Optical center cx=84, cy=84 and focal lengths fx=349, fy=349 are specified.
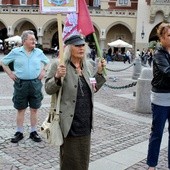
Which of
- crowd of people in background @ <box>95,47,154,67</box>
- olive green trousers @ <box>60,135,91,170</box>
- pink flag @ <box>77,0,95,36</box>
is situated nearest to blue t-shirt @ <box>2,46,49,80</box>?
pink flag @ <box>77,0,95,36</box>

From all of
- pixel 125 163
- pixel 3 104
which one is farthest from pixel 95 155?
pixel 3 104

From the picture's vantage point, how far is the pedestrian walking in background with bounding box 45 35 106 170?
3537mm

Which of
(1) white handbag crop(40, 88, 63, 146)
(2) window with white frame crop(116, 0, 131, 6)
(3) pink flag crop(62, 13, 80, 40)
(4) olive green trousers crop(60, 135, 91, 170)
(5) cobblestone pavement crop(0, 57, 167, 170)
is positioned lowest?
(5) cobblestone pavement crop(0, 57, 167, 170)

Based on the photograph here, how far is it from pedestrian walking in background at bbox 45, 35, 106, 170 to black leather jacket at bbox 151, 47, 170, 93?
3.54ft

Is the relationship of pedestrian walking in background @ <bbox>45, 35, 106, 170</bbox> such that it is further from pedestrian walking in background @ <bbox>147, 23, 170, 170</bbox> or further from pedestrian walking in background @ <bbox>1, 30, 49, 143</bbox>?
pedestrian walking in background @ <bbox>1, 30, 49, 143</bbox>

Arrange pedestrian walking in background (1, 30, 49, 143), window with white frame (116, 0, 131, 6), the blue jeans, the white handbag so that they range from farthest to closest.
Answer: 1. window with white frame (116, 0, 131, 6)
2. pedestrian walking in background (1, 30, 49, 143)
3. the blue jeans
4. the white handbag

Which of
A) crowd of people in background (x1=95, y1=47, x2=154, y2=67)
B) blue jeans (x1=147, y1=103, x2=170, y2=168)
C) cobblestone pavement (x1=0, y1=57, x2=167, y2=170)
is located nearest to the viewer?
blue jeans (x1=147, y1=103, x2=170, y2=168)

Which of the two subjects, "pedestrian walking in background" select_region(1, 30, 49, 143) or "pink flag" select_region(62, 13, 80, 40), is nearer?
"pink flag" select_region(62, 13, 80, 40)

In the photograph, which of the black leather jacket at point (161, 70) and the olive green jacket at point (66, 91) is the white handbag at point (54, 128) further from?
the black leather jacket at point (161, 70)

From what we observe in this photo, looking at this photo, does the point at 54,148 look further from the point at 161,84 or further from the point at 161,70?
the point at 161,70

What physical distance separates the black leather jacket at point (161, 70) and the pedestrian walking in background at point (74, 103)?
1078 millimetres

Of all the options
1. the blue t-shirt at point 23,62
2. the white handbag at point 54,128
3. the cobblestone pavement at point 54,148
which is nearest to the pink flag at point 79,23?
the white handbag at point 54,128

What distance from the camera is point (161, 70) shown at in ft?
14.1

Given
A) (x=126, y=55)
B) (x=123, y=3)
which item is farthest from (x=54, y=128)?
(x=123, y=3)
